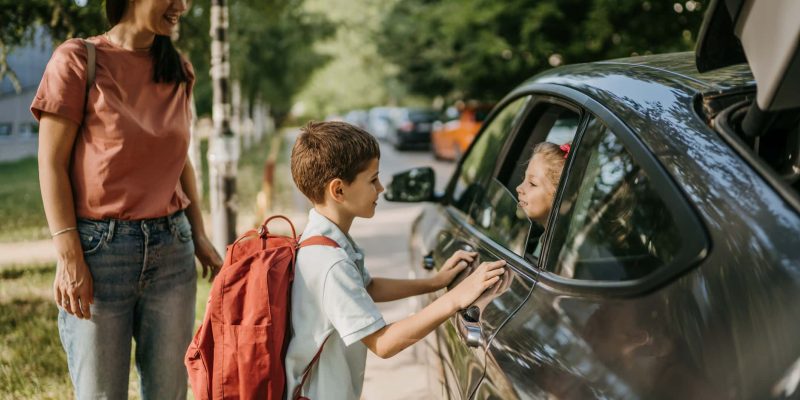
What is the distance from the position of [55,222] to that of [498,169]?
1.60 meters

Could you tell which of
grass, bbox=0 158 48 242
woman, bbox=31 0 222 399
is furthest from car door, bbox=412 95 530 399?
grass, bbox=0 158 48 242

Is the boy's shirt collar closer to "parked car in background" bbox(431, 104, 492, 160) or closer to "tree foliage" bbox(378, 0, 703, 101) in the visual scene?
"tree foliage" bbox(378, 0, 703, 101)

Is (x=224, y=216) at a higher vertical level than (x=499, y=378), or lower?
lower

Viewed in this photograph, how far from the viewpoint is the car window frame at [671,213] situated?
1.46 metres

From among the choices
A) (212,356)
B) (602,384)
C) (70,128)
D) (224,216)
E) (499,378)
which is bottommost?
(224,216)

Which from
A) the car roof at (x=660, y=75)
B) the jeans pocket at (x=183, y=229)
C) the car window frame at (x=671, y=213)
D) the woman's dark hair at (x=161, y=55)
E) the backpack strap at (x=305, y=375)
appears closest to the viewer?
the car window frame at (x=671, y=213)

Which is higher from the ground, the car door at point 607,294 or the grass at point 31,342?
the car door at point 607,294

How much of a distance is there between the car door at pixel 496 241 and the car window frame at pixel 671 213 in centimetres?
13

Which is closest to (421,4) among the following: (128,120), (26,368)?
(26,368)

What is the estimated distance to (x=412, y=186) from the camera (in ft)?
11.8

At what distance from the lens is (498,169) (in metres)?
2.92

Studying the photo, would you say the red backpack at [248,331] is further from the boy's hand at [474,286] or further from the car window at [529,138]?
the car window at [529,138]

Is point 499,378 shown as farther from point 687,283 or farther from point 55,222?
point 55,222

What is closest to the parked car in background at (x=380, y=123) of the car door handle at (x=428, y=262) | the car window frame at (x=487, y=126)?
the car window frame at (x=487, y=126)
